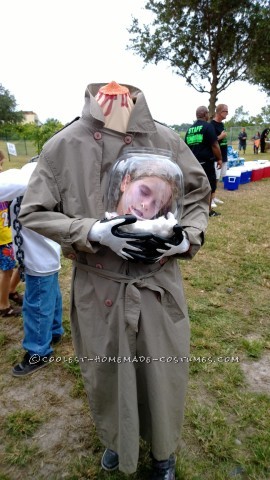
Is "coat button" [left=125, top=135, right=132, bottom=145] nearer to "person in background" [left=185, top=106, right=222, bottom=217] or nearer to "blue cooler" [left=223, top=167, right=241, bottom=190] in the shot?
"person in background" [left=185, top=106, right=222, bottom=217]

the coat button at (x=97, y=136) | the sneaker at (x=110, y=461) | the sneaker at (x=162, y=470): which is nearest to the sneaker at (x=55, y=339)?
the sneaker at (x=110, y=461)

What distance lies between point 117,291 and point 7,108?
52.7 meters

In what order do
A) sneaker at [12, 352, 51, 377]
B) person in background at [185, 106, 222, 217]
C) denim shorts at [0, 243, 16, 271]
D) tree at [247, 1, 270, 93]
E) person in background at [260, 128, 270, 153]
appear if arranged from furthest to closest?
person in background at [260, 128, 270, 153] < tree at [247, 1, 270, 93] < person in background at [185, 106, 222, 217] < denim shorts at [0, 243, 16, 271] < sneaker at [12, 352, 51, 377]

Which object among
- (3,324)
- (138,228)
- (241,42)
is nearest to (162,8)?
(241,42)

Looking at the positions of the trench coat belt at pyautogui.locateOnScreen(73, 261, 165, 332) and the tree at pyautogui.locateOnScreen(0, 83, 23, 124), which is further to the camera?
the tree at pyautogui.locateOnScreen(0, 83, 23, 124)

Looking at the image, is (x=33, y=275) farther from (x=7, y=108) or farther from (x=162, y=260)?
(x=7, y=108)

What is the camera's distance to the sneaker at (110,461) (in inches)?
72.9

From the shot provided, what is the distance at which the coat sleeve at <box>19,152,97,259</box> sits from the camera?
1.32 metres

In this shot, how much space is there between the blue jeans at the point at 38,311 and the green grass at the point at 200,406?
23cm

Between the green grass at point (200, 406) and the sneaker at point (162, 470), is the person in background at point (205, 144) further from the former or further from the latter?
the sneaker at point (162, 470)

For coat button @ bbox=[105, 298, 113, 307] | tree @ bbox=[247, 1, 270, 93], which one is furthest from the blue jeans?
tree @ bbox=[247, 1, 270, 93]

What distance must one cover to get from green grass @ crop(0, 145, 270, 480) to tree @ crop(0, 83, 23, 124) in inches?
1964

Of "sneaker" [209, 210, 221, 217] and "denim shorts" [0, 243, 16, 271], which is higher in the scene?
"denim shorts" [0, 243, 16, 271]

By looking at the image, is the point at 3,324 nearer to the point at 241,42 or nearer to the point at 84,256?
the point at 84,256
